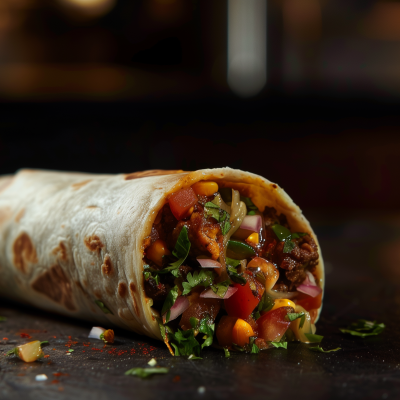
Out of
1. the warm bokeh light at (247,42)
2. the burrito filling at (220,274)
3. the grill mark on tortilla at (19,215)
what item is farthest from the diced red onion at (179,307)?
the warm bokeh light at (247,42)

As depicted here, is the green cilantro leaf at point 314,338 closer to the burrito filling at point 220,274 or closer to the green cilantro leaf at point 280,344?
the burrito filling at point 220,274

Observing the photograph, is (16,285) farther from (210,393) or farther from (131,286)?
(210,393)

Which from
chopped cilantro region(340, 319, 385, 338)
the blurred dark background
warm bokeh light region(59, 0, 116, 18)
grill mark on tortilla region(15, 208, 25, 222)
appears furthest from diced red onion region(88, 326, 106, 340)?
warm bokeh light region(59, 0, 116, 18)

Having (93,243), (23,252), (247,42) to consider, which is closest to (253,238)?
(93,243)

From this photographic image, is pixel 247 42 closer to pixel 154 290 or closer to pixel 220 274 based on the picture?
pixel 220 274

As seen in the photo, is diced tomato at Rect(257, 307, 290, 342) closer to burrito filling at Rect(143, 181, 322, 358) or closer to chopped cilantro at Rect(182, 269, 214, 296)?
burrito filling at Rect(143, 181, 322, 358)

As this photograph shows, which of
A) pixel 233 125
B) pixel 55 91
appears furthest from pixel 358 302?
pixel 55 91
